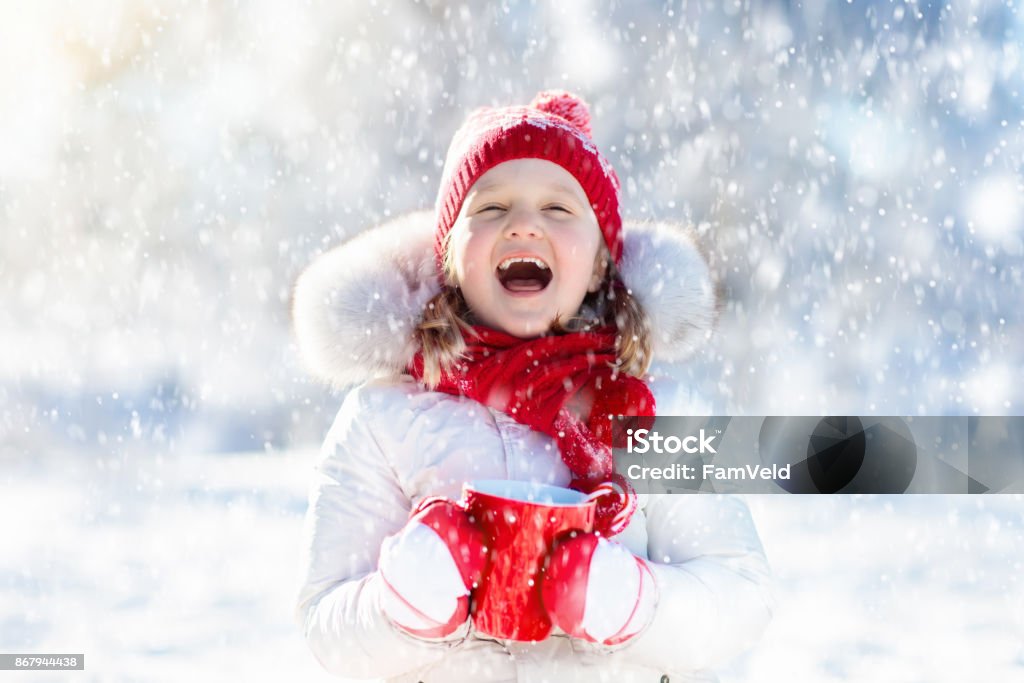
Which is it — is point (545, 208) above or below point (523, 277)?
above

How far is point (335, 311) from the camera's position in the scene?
230 cm

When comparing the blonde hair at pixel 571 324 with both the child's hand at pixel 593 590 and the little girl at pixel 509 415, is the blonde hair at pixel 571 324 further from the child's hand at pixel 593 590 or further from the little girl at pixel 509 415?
the child's hand at pixel 593 590

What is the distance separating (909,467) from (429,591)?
2.22 m

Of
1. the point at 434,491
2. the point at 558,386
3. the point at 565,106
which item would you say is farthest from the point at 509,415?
the point at 565,106

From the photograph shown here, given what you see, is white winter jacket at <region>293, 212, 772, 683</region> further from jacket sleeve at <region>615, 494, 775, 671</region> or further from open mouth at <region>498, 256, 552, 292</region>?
open mouth at <region>498, 256, 552, 292</region>

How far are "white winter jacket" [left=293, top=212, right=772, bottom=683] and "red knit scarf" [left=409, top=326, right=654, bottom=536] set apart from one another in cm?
5

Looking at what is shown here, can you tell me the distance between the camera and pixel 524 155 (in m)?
2.34

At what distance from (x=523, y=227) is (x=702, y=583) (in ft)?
2.94

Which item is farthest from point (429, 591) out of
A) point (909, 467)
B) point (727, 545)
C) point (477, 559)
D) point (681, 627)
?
point (909, 467)

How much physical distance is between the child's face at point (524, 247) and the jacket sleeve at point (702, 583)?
0.54 metres

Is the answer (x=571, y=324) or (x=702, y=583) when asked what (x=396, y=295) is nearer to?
(x=571, y=324)

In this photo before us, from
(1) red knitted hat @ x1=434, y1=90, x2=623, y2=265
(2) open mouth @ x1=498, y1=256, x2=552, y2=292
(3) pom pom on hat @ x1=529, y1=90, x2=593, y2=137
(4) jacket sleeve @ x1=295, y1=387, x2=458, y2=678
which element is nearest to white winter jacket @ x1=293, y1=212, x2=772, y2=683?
(4) jacket sleeve @ x1=295, y1=387, x2=458, y2=678

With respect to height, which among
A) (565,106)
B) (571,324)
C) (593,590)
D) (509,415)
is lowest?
(593,590)

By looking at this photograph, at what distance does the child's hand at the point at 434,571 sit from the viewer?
5.34 ft
